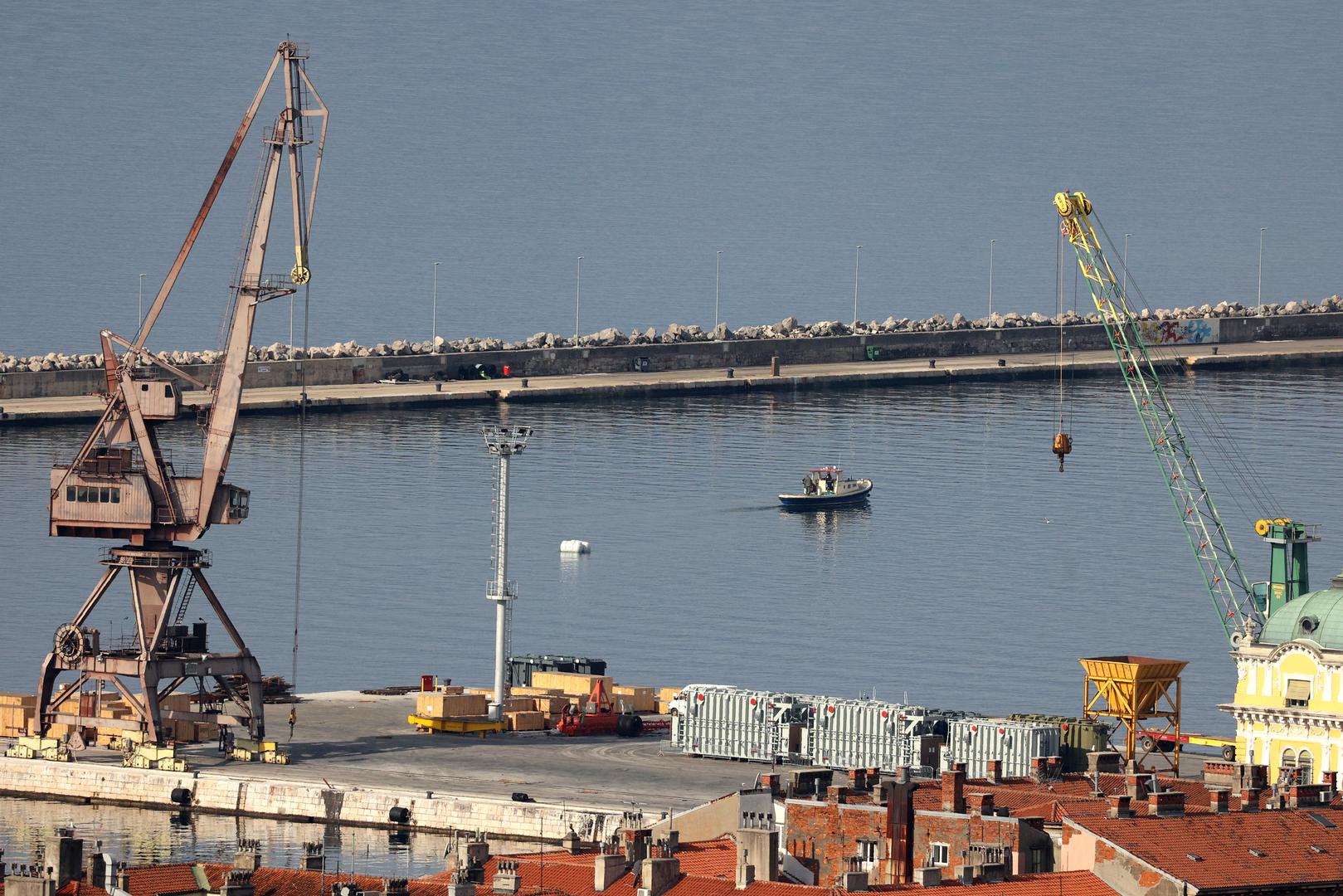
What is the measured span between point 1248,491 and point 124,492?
10685 centimetres

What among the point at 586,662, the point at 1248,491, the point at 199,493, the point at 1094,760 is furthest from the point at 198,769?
the point at 1248,491

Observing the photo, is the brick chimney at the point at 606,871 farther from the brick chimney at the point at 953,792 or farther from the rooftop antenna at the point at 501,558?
the rooftop antenna at the point at 501,558

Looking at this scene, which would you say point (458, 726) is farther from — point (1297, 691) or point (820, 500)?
point (820, 500)

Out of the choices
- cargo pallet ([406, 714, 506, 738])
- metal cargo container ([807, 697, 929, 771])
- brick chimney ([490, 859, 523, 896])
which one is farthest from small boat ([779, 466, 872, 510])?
brick chimney ([490, 859, 523, 896])

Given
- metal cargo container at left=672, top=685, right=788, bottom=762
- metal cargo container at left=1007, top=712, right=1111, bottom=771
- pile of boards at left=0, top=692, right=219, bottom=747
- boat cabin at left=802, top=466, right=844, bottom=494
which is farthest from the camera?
boat cabin at left=802, top=466, right=844, bottom=494

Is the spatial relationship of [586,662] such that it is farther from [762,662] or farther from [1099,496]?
[1099,496]

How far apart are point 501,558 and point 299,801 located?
17.9 m

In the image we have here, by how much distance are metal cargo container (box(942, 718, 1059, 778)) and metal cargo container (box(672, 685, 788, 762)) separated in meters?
6.72

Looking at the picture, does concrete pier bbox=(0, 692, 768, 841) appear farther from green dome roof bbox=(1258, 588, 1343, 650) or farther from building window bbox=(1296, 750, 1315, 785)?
green dome roof bbox=(1258, 588, 1343, 650)

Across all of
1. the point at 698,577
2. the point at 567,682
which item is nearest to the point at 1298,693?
the point at 567,682

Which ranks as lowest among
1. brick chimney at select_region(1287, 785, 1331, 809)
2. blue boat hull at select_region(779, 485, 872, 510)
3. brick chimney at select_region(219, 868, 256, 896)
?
brick chimney at select_region(219, 868, 256, 896)

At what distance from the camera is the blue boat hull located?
190 metres

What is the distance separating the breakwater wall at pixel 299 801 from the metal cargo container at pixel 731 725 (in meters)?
11.0

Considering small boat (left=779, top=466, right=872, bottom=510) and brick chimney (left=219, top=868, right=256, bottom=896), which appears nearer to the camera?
brick chimney (left=219, top=868, right=256, bottom=896)
